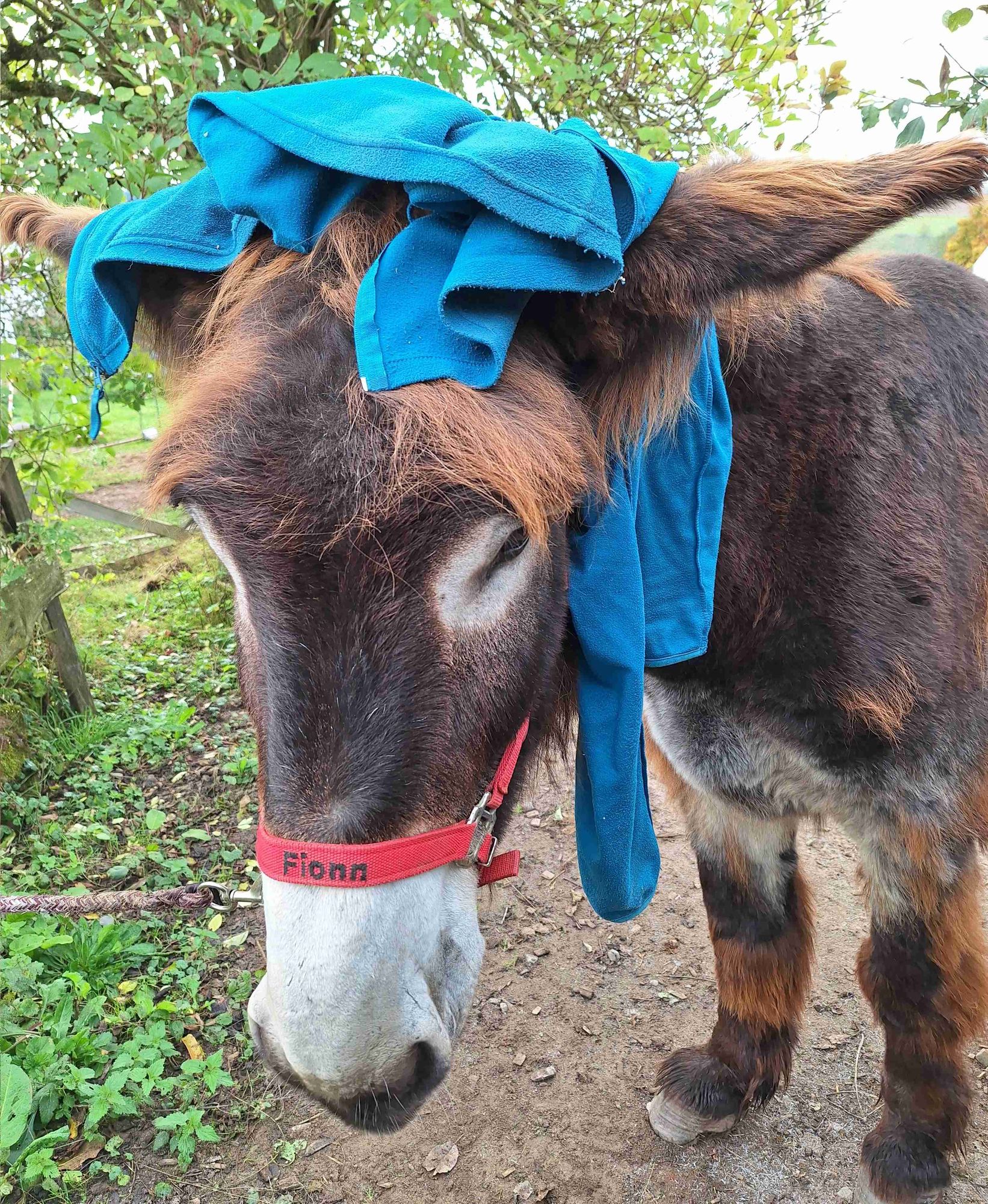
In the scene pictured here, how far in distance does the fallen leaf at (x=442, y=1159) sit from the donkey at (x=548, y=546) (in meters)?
1.46

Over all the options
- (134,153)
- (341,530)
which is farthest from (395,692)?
(134,153)

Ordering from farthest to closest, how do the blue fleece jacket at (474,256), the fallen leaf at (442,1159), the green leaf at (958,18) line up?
the fallen leaf at (442,1159)
the green leaf at (958,18)
the blue fleece jacket at (474,256)

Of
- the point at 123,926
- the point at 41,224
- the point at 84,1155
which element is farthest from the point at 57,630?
the point at 41,224

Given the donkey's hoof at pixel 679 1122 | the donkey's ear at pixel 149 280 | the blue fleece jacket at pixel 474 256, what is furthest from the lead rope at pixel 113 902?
the donkey's hoof at pixel 679 1122

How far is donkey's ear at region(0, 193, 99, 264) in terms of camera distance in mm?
1741

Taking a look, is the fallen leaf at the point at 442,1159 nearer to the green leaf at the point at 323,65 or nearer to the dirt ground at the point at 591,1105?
the dirt ground at the point at 591,1105

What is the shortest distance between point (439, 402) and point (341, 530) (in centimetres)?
24

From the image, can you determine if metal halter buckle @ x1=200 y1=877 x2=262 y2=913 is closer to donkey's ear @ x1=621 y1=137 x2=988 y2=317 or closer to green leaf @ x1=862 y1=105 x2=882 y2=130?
donkey's ear @ x1=621 y1=137 x2=988 y2=317

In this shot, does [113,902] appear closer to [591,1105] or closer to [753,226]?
[591,1105]

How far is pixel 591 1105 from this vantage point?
8.45 feet

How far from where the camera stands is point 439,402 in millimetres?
1120

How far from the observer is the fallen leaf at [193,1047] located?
2568 mm

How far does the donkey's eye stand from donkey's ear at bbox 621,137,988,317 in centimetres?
41

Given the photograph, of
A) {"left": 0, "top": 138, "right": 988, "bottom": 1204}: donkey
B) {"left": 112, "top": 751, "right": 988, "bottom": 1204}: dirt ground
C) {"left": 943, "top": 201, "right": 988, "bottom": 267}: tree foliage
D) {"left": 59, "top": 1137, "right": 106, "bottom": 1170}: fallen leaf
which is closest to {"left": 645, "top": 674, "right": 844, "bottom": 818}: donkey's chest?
{"left": 0, "top": 138, "right": 988, "bottom": 1204}: donkey
